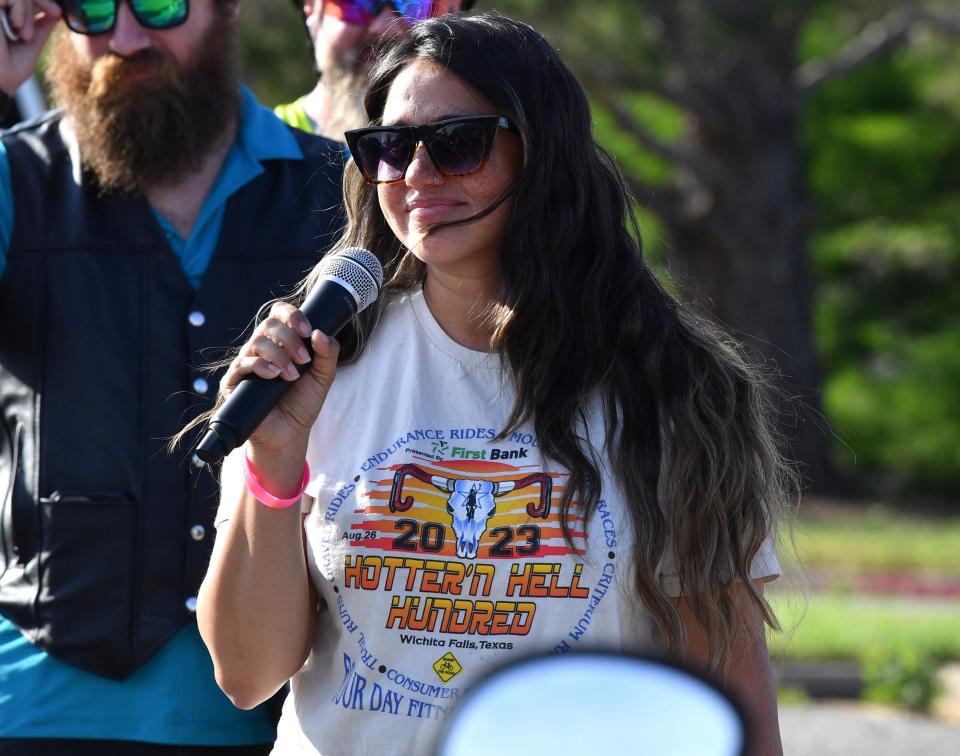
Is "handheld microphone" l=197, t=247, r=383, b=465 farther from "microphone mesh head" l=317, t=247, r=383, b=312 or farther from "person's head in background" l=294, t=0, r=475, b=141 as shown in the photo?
"person's head in background" l=294, t=0, r=475, b=141

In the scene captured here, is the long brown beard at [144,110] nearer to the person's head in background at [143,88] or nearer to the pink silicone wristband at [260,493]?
the person's head in background at [143,88]

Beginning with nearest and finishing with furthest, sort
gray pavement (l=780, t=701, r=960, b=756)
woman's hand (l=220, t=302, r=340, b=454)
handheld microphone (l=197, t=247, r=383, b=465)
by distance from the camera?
handheld microphone (l=197, t=247, r=383, b=465), woman's hand (l=220, t=302, r=340, b=454), gray pavement (l=780, t=701, r=960, b=756)

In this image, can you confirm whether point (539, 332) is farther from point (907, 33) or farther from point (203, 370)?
point (907, 33)

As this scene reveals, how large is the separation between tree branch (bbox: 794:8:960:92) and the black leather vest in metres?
14.2

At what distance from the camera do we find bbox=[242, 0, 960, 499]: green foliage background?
19781 mm

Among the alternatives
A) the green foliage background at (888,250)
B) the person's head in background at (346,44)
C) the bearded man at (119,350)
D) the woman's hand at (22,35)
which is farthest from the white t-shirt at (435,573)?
the green foliage background at (888,250)

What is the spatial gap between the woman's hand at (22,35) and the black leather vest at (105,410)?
0.24 meters

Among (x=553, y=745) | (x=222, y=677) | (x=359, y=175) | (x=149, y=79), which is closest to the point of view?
(x=553, y=745)

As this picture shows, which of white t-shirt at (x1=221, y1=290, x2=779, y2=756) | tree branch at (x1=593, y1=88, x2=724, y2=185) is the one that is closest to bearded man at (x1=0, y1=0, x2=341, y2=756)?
white t-shirt at (x1=221, y1=290, x2=779, y2=756)

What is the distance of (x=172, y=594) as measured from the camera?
2850 millimetres

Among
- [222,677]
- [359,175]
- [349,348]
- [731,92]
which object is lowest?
[731,92]

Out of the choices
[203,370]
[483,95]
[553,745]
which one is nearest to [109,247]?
[203,370]

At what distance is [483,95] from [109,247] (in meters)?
0.95

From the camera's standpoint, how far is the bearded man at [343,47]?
3.29 m
